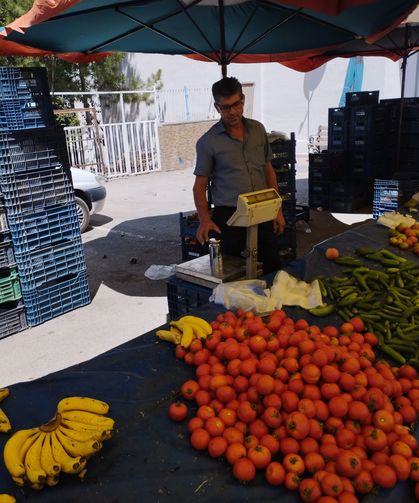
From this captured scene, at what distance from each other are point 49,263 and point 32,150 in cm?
127

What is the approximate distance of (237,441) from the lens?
6.02ft

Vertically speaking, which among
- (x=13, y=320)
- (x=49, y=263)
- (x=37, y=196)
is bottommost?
(x=13, y=320)

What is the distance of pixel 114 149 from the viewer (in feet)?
51.0

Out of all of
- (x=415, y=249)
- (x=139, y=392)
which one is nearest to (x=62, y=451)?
(x=139, y=392)

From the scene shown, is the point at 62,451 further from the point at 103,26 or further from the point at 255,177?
the point at 103,26

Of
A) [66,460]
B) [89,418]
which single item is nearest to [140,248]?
[89,418]

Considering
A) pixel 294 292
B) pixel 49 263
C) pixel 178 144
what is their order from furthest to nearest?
1. pixel 178 144
2. pixel 49 263
3. pixel 294 292

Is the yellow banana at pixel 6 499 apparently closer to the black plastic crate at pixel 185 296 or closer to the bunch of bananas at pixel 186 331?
the bunch of bananas at pixel 186 331

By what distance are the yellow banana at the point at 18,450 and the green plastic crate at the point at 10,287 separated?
3.32m

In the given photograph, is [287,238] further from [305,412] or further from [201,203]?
[305,412]

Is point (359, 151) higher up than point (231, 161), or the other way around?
point (231, 161)

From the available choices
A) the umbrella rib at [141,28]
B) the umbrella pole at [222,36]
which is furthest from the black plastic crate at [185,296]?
the umbrella rib at [141,28]

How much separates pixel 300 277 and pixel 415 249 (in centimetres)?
118

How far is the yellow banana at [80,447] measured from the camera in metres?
1.74
